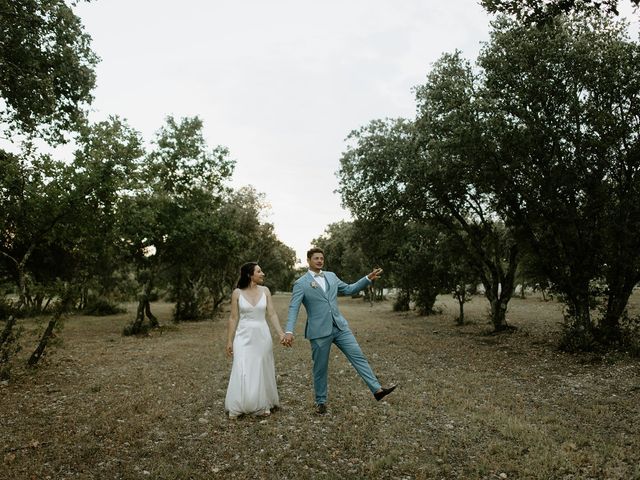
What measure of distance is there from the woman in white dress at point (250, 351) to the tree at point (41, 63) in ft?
29.8

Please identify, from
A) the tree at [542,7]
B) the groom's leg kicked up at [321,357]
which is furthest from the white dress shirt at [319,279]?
the tree at [542,7]

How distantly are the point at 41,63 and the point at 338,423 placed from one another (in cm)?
1331

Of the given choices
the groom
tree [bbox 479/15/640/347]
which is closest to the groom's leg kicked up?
the groom

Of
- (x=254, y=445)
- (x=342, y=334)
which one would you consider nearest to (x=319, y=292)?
(x=342, y=334)

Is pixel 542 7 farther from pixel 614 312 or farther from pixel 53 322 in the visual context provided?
pixel 53 322

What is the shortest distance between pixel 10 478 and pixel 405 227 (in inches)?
917

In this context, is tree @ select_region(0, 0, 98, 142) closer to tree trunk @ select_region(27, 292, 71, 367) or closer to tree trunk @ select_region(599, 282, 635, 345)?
tree trunk @ select_region(27, 292, 71, 367)

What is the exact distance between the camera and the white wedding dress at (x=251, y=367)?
26.7 ft

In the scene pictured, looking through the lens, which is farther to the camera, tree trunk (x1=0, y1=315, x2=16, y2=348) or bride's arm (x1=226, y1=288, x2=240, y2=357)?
tree trunk (x1=0, y1=315, x2=16, y2=348)

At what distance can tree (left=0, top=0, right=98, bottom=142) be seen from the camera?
12.3 m

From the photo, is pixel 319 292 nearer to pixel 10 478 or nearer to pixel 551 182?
pixel 10 478

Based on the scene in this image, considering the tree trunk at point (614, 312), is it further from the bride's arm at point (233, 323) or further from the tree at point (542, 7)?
the bride's arm at point (233, 323)

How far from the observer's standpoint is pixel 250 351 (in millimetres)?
8336

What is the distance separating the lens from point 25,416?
8406 mm
